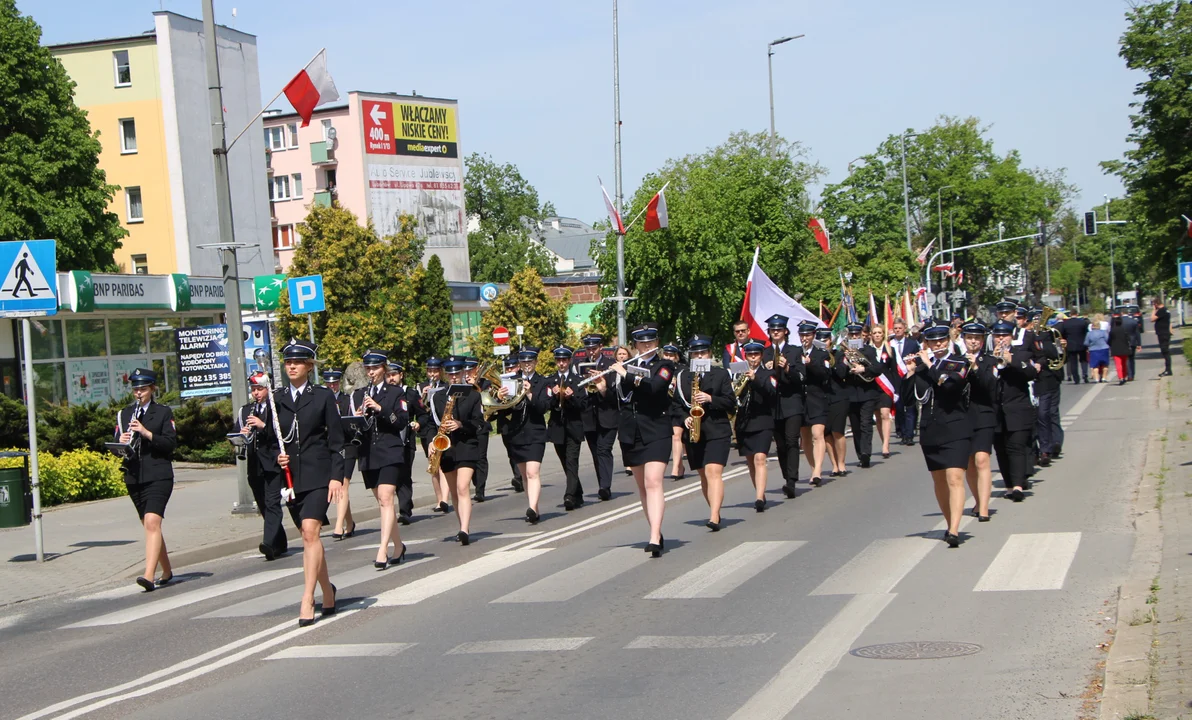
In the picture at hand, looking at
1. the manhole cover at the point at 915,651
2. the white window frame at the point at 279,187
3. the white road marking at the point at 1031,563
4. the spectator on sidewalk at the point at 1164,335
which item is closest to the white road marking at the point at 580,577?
the manhole cover at the point at 915,651

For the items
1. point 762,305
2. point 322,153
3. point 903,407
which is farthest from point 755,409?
point 322,153

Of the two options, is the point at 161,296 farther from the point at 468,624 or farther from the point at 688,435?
the point at 468,624

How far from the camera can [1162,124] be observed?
43.5 meters

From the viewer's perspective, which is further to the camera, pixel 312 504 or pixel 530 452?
pixel 530 452

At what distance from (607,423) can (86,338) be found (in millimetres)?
19974

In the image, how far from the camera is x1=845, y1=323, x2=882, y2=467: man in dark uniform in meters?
18.3

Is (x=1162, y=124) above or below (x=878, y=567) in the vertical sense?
above

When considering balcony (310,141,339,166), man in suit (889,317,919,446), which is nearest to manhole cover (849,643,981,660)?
man in suit (889,317,919,446)

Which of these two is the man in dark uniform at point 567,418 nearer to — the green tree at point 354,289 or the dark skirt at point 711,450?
the dark skirt at point 711,450

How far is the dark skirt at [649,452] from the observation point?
11680 mm

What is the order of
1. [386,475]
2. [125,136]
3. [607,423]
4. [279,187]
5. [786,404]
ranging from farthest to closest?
[279,187] < [125,136] < [607,423] < [786,404] < [386,475]

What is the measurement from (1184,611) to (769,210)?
129 feet

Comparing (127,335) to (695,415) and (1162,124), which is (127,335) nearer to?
(695,415)

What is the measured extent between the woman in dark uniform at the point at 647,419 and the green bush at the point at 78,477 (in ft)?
33.1
